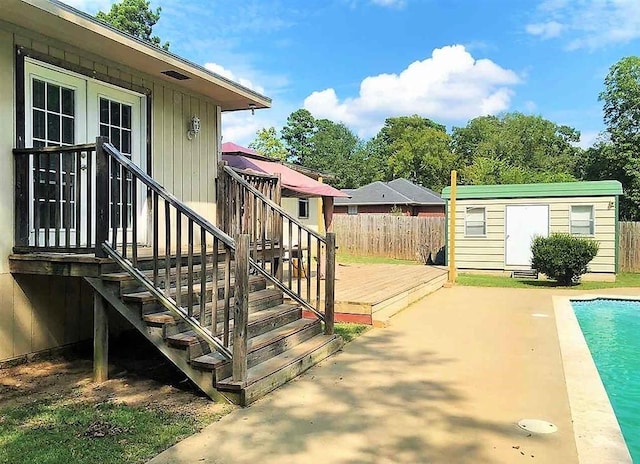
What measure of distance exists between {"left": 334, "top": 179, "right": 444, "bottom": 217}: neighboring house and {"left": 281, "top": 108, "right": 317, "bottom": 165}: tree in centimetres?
2371

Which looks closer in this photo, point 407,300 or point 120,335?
point 120,335

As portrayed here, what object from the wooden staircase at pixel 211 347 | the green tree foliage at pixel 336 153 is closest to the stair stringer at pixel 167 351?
the wooden staircase at pixel 211 347

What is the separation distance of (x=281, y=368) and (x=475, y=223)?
37.2ft

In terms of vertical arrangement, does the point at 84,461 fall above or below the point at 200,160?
below

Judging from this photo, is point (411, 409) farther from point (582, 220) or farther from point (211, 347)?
point (582, 220)

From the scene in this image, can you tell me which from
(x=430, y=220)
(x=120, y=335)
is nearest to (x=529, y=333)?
(x=120, y=335)

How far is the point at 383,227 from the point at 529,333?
12702mm

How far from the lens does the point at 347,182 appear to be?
45.3m

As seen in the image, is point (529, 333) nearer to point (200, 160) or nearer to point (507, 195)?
point (200, 160)

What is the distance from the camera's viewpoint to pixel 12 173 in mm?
4496

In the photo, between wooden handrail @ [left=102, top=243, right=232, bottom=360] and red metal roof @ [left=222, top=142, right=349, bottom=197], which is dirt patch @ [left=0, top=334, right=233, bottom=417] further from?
red metal roof @ [left=222, top=142, right=349, bottom=197]

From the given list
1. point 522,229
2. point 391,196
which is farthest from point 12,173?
point 391,196

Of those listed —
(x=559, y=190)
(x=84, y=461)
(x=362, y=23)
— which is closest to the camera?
(x=84, y=461)

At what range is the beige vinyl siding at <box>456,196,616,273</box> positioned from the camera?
13.0 metres
